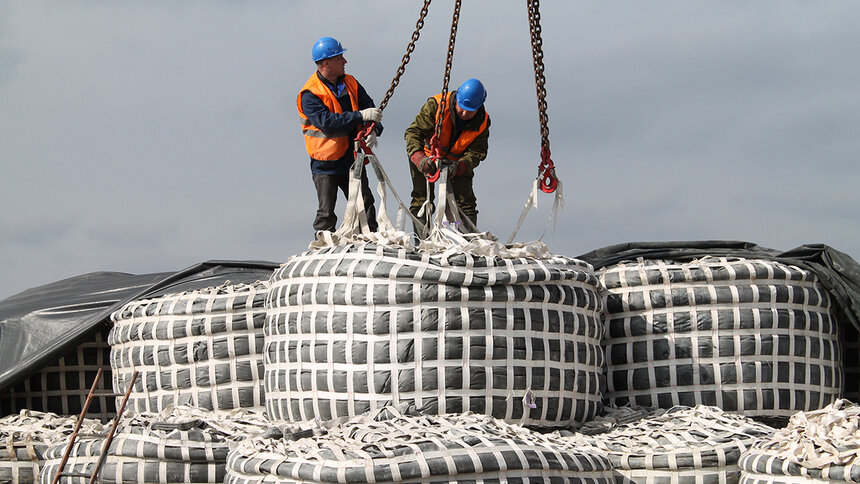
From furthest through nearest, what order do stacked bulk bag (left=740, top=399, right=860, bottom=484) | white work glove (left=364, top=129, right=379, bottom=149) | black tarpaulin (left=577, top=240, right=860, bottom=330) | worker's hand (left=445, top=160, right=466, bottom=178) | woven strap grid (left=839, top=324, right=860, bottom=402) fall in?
1. worker's hand (left=445, top=160, right=466, bottom=178)
2. white work glove (left=364, top=129, right=379, bottom=149)
3. woven strap grid (left=839, top=324, right=860, bottom=402)
4. black tarpaulin (left=577, top=240, right=860, bottom=330)
5. stacked bulk bag (left=740, top=399, right=860, bottom=484)

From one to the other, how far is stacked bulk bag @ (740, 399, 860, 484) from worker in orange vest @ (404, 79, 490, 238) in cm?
316

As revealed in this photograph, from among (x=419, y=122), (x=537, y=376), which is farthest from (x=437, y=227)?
(x=419, y=122)

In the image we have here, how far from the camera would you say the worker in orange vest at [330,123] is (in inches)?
239

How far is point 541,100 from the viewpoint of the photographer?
5.23m

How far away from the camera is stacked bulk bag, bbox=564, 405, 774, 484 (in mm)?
3812

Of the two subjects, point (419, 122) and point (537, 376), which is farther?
point (419, 122)

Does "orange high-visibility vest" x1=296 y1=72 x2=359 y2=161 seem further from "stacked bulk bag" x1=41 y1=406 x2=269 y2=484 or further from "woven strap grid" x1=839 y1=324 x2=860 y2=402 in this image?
"woven strap grid" x1=839 y1=324 x2=860 y2=402

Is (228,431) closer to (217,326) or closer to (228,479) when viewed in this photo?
(228,479)

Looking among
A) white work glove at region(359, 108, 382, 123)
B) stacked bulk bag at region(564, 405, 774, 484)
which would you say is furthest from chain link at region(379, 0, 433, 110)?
stacked bulk bag at region(564, 405, 774, 484)

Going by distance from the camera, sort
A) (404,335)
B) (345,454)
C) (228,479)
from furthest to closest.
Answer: (404,335), (228,479), (345,454)

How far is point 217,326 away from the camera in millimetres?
4797

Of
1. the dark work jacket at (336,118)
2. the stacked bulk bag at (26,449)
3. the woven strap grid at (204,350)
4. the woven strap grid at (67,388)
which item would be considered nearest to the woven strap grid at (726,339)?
the woven strap grid at (204,350)

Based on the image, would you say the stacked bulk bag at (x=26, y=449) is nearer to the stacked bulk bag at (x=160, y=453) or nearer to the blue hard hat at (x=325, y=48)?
the stacked bulk bag at (x=160, y=453)

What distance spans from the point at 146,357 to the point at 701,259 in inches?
109
